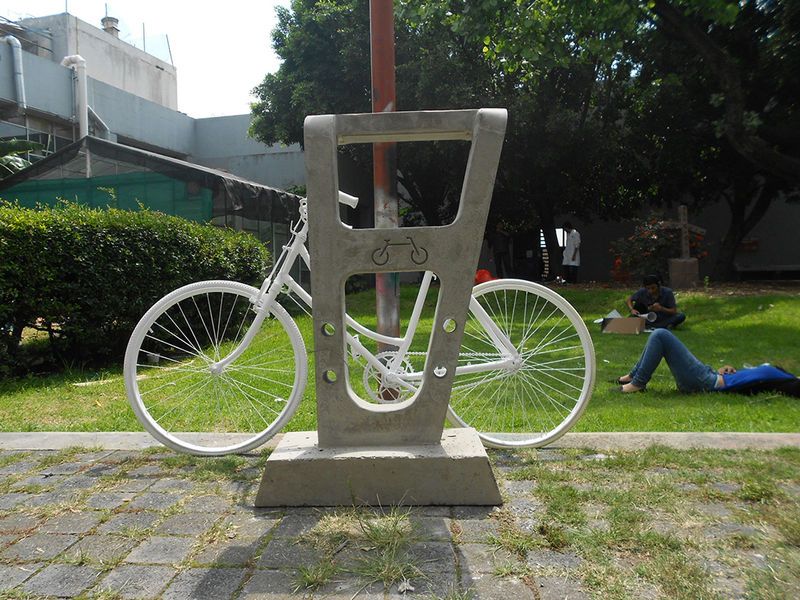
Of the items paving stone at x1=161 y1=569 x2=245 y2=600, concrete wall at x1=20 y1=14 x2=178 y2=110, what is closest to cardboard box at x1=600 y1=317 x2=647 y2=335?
paving stone at x1=161 y1=569 x2=245 y2=600

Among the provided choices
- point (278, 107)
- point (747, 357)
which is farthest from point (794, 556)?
point (278, 107)

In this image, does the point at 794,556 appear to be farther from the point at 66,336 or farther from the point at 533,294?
the point at 66,336

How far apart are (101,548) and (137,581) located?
350 millimetres

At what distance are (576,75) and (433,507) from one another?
15119mm

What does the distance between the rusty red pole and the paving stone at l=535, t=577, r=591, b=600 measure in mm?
2216

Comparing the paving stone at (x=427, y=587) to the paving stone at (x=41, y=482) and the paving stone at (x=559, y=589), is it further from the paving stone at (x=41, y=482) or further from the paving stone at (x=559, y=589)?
the paving stone at (x=41, y=482)

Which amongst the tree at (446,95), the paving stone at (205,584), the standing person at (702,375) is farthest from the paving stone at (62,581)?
the tree at (446,95)

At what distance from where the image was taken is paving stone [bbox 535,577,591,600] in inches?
81.1

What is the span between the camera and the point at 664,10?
10.8 m

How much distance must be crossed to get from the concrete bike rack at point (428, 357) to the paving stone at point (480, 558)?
0.43m

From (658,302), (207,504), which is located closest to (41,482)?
(207,504)

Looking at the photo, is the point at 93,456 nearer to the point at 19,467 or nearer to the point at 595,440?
the point at 19,467

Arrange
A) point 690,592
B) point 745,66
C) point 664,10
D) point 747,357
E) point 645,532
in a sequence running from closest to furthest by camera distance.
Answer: point 690,592, point 645,532, point 747,357, point 664,10, point 745,66

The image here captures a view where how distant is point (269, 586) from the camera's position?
7.07 feet
